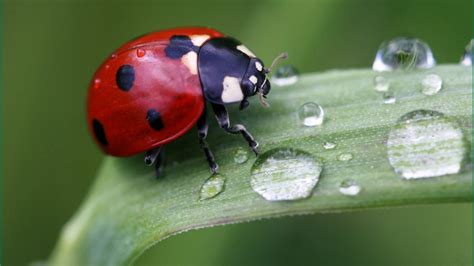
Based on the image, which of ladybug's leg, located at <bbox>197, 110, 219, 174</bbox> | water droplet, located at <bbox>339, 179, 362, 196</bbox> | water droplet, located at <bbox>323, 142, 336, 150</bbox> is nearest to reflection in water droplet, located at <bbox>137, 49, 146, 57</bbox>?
ladybug's leg, located at <bbox>197, 110, 219, 174</bbox>

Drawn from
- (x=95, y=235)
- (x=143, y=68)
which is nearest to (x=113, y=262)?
(x=95, y=235)

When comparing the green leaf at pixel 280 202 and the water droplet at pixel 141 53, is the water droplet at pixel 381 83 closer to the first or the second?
the green leaf at pixel 280 202

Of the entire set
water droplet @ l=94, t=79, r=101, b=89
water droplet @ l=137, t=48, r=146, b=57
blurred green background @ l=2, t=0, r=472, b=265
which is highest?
water droplet @ l=137, t=48, r=146, b=57

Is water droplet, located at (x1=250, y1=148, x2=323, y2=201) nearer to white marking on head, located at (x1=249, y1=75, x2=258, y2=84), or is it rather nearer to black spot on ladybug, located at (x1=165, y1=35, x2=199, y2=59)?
white marking on head, located at (x1=249, y1=75, x2=258, y2=84)

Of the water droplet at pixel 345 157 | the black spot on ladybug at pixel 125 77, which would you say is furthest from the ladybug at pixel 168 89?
the water droplet at pixel 345 157

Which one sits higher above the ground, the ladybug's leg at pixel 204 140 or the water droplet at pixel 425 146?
the water droplet at pixel 425 146
